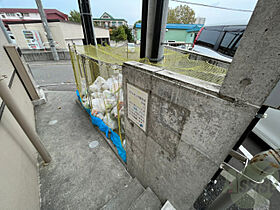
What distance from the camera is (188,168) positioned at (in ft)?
4.09

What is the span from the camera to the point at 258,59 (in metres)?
0.65

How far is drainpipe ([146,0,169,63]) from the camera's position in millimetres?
2199

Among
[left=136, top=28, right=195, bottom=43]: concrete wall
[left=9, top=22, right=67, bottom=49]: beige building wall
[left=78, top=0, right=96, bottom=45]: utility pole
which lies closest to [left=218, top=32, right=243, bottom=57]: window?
[left=78, top=0, right=96, bottom=45]: utility pole

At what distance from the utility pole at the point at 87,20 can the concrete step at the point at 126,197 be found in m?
4.86

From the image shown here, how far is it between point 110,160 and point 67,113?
2678mm

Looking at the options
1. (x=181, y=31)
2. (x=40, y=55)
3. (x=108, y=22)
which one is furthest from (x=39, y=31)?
(x=108, y=22)

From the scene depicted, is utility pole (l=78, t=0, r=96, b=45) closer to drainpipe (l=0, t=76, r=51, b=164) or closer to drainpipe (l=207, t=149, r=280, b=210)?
drainpipe (l=0, t=76, r=51, b=164)

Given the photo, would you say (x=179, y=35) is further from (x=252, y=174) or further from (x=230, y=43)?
(x=252, y=174)

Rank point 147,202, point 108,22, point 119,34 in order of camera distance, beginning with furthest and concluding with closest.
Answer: point 108,22, point 119,34, point 147,202

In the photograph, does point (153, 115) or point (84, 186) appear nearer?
point (153, 115)

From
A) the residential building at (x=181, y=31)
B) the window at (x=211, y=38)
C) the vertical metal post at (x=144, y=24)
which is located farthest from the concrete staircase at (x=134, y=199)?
the residential building at (x=181, y=31)

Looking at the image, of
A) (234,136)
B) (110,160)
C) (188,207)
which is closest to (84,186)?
(110,160)

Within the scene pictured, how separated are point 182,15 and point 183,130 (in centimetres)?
3784

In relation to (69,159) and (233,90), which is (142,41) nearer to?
(233,90)
